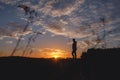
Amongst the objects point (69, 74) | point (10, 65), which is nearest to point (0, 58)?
point (10, 65)

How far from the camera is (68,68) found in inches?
870

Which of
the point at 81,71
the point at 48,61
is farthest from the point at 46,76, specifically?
the point at 81,71

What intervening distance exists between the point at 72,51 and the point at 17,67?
5.37 meters

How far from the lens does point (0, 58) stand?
21578mm

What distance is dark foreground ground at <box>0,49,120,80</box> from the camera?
20.0 metres

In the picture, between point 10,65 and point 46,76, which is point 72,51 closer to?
point 46,76

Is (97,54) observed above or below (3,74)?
above

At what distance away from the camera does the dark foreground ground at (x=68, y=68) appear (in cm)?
2003

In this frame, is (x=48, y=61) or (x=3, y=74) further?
(x=48, y=61)

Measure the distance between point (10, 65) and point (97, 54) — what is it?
8.12 m

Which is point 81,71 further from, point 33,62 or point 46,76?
point 33,62

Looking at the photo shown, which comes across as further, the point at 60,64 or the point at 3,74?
the point at 60,64

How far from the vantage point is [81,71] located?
21.2 m

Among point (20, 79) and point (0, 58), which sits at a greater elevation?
point (0, 58)
